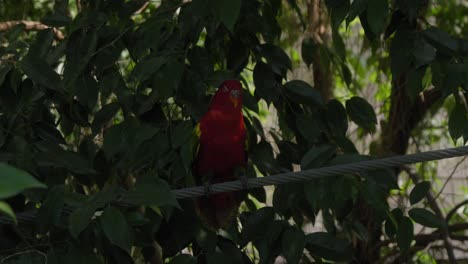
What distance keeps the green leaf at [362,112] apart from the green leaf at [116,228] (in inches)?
49.3

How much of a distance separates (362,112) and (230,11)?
1015 millimetres

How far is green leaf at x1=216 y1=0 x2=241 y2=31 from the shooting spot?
2025mm

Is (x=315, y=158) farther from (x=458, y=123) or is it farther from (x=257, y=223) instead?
(x=458, y=123)

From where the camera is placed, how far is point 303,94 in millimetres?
2711

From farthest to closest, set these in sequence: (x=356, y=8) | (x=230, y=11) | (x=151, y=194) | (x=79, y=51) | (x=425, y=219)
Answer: (x=79, y=51), (x=425, y=219), (x=356, y=8), (x=230, y=11), (x=151, y=194)

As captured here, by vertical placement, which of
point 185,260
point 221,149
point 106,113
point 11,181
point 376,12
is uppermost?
point 11,181

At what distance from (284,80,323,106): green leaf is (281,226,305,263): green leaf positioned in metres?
0.54

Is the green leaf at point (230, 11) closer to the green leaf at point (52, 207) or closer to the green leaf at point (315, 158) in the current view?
the green leaf at point (315, 158)

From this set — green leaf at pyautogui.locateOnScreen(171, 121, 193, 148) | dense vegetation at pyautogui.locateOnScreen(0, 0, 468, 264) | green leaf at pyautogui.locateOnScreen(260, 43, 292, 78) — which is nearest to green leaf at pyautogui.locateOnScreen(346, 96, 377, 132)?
dense vegetation at pyautogui.locateOnScreen(0, 0, 468, 264)

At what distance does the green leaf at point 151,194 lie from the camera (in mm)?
1829

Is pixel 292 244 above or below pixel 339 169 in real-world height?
below

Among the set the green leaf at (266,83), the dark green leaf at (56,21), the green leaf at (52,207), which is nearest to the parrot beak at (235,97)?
the green leaf at (266,83)

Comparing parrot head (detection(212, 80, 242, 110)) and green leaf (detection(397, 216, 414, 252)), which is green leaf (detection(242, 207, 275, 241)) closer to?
green leaf (detection(397, 216, 414, 252))

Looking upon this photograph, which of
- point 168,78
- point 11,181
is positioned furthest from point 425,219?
point 11,181
